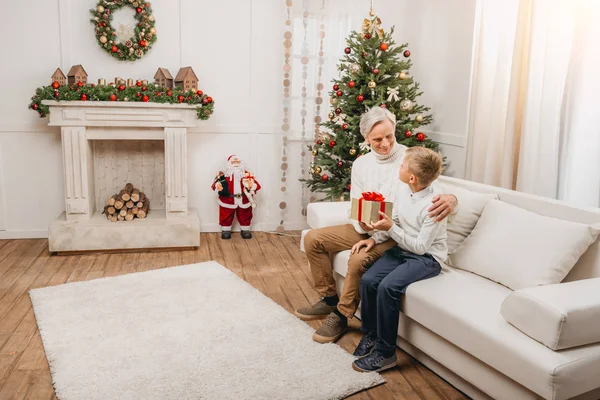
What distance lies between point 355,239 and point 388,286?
0.57 meters

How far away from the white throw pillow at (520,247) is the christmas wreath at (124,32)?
3121mm

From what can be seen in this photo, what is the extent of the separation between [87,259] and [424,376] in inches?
109

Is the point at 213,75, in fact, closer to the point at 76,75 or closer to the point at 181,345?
the point at 76,75

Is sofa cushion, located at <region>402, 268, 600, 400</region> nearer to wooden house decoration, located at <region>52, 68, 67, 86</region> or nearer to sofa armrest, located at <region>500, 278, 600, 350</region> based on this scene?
sofa armrest, located at <region>500, 278, 600, 350</region>

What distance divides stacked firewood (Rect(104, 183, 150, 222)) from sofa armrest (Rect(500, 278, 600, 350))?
3248 millimetres

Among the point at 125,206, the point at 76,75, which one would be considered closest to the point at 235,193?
the point at 125,206

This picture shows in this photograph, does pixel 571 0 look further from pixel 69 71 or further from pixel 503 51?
pixel 69 71

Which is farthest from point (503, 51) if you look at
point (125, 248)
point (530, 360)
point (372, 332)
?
point (125, 248)

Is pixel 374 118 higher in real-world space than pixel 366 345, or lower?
higher

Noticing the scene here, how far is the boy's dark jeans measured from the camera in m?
2.45

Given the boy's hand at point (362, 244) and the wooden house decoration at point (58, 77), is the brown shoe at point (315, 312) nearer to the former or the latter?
the boy's hand at point (362, 244)

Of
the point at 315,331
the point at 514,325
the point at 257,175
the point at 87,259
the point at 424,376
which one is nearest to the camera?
the point at 514,325

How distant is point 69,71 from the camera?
13.9 ft

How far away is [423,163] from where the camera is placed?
2.47 metres
